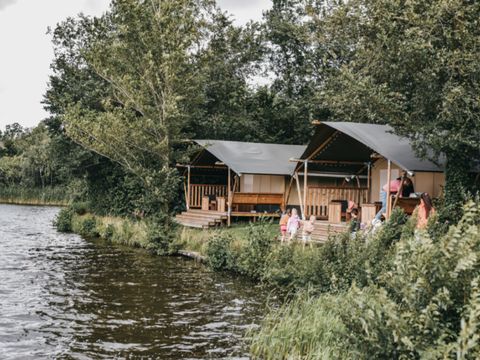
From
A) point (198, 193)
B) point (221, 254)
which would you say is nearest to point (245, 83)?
point (198, 193)

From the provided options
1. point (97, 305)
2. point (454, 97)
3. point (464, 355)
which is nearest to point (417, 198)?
point (454, 97)

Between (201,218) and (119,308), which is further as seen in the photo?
(201,218)

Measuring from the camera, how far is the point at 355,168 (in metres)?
29.4

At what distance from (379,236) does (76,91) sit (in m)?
26.7

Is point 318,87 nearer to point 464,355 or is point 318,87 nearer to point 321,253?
point 321,253

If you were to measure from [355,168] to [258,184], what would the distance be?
530 cm

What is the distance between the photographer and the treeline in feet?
58.5

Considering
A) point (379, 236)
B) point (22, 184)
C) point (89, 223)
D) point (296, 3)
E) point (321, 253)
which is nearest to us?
point (379, 236)

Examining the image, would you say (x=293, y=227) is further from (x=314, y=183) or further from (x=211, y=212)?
(x=314, y=183)

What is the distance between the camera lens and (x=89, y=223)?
33188 mm

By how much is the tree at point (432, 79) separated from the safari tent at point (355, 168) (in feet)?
5.17

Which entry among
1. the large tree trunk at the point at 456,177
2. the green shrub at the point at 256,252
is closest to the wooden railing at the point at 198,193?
the green shrub at the point at 256,252

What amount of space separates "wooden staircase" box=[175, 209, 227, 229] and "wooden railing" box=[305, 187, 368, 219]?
446 centimetres

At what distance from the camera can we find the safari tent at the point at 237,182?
2953 centimetres
